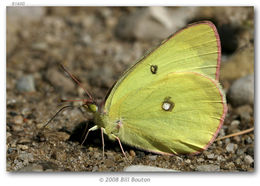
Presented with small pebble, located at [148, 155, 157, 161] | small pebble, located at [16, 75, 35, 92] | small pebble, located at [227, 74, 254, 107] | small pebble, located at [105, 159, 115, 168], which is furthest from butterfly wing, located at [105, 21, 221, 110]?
small pebble, located at [16, 75, 35, 92]

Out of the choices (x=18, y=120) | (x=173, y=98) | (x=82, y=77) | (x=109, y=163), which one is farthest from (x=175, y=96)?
(x=82, y=77)

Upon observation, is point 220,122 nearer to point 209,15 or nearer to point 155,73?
point 155,73

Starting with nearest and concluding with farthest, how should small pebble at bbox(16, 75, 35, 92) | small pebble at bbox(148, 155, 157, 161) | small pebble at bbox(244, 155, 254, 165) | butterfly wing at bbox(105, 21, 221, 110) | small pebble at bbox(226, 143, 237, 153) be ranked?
1. butterfly wing at bbox(105, 21, 221, 110)
2. small pebble at bbox(148, 155, 157, 161)
3. small pebble at bbox(244, 155, 254, 165)
4. small pebble at bbox(226, 143, 237, 153)
5. small pebble at bbox(16, 75, 35, 92)

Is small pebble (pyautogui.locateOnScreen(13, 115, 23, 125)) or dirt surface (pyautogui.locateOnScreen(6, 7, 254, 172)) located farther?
small pebble (pyautogui.locateOnScreen(13, 115, 23, 125))

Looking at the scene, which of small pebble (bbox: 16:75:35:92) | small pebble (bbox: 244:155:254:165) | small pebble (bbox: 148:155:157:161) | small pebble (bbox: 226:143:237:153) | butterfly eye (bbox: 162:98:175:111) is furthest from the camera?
small pebble (bbox: 16:75:35:92)

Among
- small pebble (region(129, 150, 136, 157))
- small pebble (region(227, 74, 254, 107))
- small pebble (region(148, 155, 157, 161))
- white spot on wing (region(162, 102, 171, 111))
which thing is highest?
small pebble (region(227, 74, 254, 107))

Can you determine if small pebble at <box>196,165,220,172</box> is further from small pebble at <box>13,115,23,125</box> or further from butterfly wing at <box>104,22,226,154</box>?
small pebble at <box>13,115,23,125</box>
